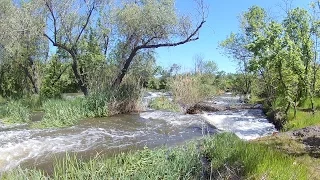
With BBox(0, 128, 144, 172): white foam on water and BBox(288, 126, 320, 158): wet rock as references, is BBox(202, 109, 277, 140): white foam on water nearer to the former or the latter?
BBox(288, 126, 320, 158): wet rock

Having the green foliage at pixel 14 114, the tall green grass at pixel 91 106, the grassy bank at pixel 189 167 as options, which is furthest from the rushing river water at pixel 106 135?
the green foliage at pixel 14 114

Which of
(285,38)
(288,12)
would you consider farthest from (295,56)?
(288,12)

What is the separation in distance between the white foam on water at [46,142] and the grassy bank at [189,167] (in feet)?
9.12

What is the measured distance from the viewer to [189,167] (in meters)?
5.35

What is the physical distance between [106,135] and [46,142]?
7.17 ft

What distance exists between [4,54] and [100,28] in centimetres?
740

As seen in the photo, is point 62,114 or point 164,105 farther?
point 164,105

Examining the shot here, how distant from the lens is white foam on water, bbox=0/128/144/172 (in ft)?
26.5

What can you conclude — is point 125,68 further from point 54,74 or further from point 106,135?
point 54,74

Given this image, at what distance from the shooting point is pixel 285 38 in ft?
39.0

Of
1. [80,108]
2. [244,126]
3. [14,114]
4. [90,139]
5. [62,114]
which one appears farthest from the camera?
[80,108]

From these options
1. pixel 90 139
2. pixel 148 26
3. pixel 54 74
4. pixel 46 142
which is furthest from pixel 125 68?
pixel 54 74

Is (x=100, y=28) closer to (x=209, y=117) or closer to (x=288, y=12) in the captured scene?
(x=209, y=117)

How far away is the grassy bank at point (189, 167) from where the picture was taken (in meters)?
4.47
